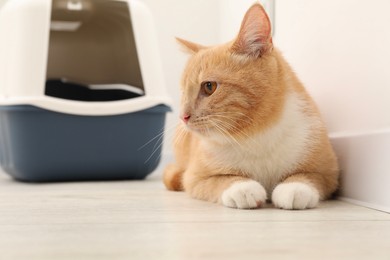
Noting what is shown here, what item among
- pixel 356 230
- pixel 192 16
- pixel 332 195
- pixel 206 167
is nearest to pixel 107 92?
pixel 192 16

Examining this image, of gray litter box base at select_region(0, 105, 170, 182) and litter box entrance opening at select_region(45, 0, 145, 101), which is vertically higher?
litter box entrance opening at select_region(45, 0, 145, 101)

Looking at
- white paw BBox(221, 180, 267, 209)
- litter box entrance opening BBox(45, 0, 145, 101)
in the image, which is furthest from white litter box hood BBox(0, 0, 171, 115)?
white paw BBox(221, 180, 267, 209)

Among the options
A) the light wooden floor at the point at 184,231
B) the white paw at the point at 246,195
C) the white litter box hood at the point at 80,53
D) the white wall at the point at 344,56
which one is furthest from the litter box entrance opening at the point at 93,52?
the white paw at the point at 246,195

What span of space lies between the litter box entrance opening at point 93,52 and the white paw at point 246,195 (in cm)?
109

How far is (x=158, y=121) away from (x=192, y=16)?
873mm

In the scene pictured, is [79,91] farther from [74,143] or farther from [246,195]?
[246,195]

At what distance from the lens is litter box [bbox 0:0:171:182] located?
196cm

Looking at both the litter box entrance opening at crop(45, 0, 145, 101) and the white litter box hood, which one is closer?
the white litter box hood

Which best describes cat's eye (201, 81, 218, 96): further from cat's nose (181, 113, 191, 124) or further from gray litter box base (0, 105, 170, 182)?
gray litter box base (0, 105, 170, 182)

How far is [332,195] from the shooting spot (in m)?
1.34

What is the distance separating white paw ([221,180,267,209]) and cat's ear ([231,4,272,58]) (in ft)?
1.00

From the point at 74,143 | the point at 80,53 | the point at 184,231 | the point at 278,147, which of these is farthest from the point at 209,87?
the point at 80,53

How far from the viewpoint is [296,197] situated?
1.08m

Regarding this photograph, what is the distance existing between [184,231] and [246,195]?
27 centimetres
